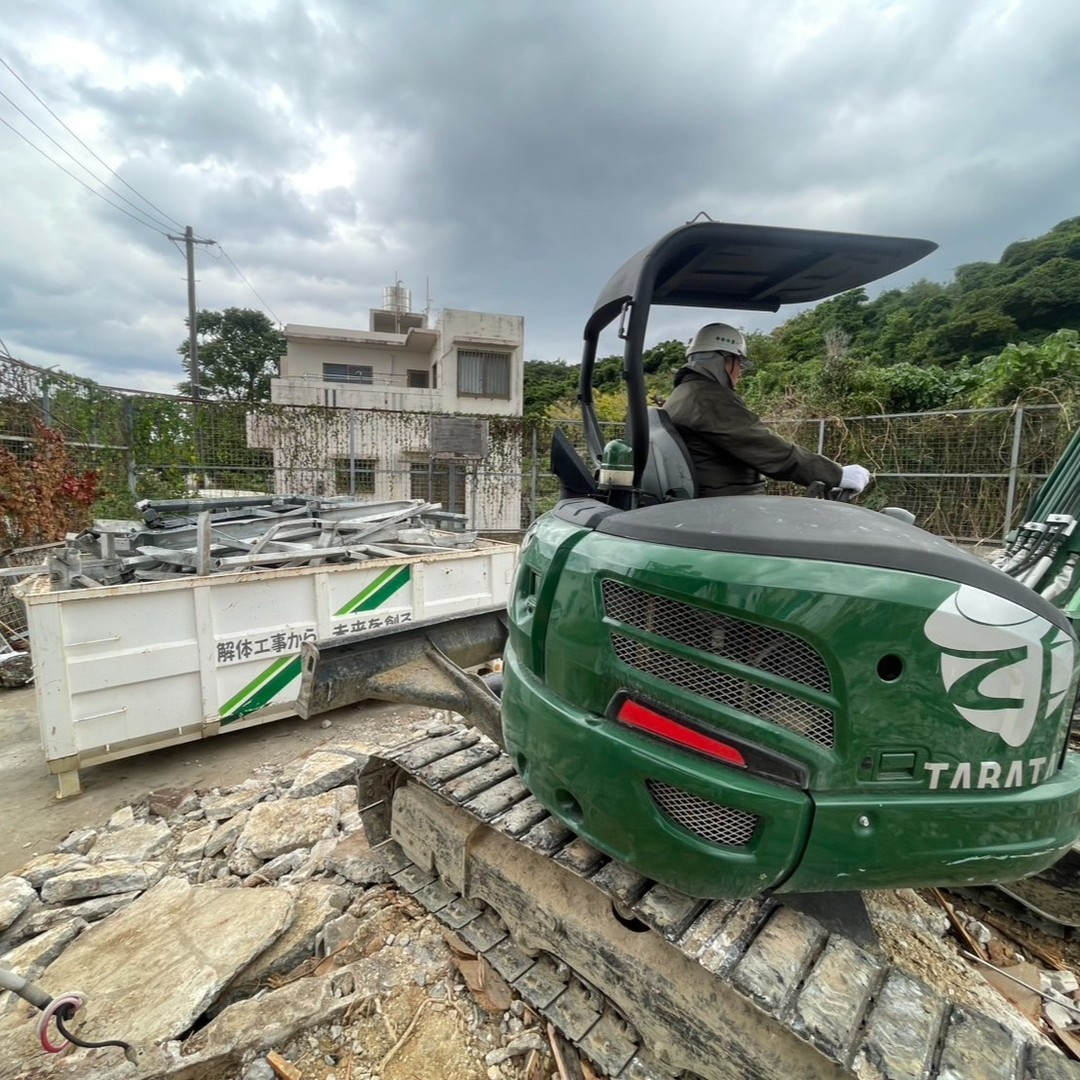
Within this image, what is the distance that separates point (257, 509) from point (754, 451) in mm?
6076

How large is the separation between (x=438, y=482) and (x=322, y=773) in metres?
10.3

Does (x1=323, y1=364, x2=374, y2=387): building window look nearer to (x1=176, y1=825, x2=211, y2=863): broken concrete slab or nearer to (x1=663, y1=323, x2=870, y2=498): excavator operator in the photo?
(x1=176, y1=825, x2=211, y2=863): broken concrete slab

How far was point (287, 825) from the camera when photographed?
10.9 ft

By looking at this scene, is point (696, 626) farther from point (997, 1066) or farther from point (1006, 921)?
point (1006, 921)

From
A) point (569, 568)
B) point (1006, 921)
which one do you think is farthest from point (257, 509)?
point (1006, 921)

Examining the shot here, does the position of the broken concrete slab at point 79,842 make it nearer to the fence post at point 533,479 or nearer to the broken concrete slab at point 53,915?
the broken concrete slab at point 53,915

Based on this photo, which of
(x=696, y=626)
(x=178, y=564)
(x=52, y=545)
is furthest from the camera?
(x=52, y=545)

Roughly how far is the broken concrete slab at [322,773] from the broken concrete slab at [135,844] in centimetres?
67

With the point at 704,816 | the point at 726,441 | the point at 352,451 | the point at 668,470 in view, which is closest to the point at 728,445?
the point at 726,441

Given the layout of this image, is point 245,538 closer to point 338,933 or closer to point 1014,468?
point 338,933

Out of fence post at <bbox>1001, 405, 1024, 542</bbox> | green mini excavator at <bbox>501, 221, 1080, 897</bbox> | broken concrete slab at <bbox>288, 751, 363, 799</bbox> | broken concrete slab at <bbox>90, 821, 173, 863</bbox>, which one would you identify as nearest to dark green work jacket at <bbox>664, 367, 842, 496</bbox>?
green mini excavator at <bbox>501, 221, 1080, 897</bbox>

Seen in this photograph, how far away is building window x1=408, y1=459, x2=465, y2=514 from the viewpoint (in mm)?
13297

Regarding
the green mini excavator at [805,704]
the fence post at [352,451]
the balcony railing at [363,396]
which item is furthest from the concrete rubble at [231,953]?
the balcony railing at [363,396]

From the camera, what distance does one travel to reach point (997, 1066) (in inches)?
54.2
